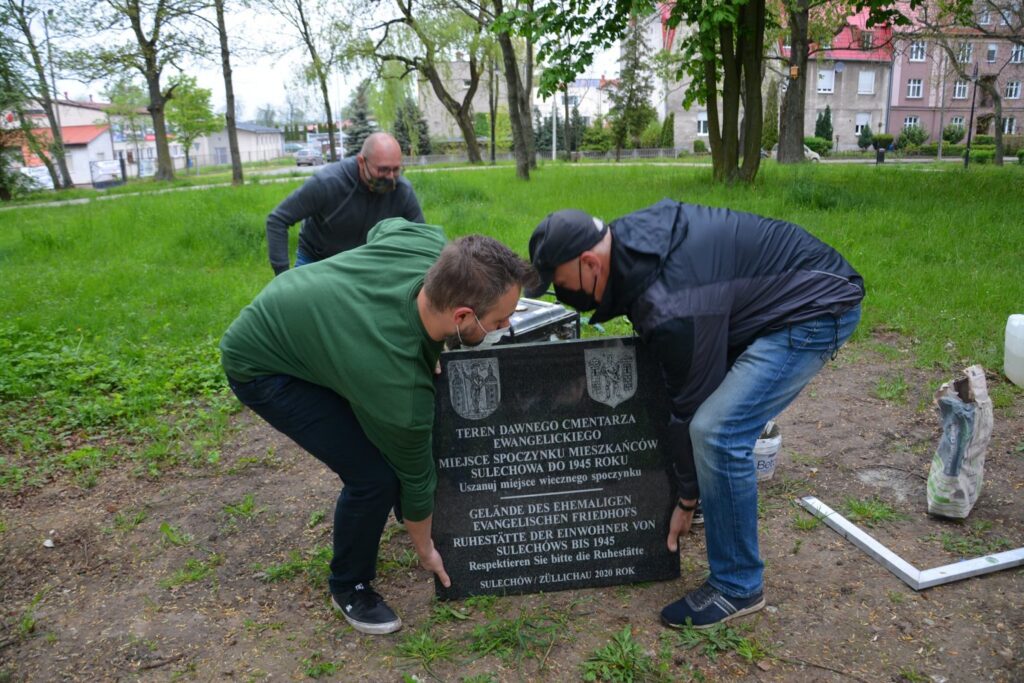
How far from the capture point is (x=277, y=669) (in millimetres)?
2754

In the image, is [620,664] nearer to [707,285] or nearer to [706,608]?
[706,608]

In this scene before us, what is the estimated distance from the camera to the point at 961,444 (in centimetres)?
334

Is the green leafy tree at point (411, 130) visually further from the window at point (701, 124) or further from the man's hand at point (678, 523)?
the man's hand at point (678, 523)

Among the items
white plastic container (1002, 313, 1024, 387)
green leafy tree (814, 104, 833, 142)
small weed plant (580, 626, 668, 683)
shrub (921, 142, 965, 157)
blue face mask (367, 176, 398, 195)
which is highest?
green leafy tree (814, 104, 833, 142)

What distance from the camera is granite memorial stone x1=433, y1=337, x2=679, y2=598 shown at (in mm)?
2928

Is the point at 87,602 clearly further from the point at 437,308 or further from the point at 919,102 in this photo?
the point at 919,102

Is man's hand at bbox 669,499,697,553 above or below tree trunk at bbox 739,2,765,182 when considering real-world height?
below

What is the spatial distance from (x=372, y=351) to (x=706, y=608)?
5.06ft

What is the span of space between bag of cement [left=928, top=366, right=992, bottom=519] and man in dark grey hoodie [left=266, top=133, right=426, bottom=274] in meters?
2.95

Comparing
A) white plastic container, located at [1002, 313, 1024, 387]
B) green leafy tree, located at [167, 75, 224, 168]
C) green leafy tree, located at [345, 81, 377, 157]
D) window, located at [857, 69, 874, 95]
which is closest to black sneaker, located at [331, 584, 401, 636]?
white plastic container, located at [1002, 313, 1024, 387]

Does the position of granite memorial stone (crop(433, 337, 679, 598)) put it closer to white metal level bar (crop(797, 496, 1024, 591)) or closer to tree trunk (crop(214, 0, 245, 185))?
white metal level bar (crop(797, 496, 1024, 591))

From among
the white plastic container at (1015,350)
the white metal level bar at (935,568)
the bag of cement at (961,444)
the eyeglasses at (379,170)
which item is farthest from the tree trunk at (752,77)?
the white metal level bar at (935,568)

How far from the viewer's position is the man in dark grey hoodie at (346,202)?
454 cm

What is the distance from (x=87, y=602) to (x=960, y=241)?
8.07 m
